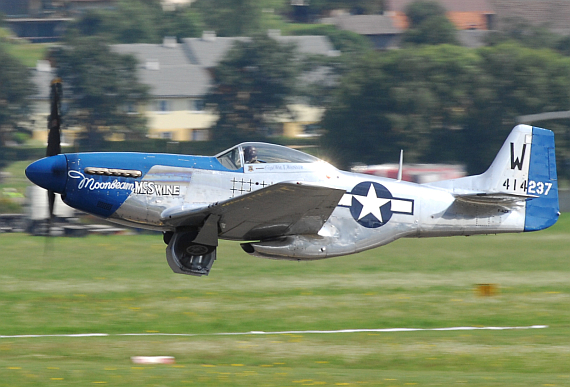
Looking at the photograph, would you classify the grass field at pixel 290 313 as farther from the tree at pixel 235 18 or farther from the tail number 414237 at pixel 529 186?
the tree at pixel 235 18

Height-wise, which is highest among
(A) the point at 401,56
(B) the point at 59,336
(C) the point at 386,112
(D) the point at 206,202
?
(A) the point at 401,56

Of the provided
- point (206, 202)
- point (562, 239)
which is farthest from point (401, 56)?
point (206, 202)

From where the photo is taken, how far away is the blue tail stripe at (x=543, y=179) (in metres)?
15.6

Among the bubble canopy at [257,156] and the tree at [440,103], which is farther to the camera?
the tree at [440,103]

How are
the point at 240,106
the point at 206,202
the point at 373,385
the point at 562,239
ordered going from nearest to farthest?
the point at 373,385 → the point at 206,202 → the point at 562,239 → the point at 240,106

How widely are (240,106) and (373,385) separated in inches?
1928

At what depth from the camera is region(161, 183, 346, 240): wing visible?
40.6ft

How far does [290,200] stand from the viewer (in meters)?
12.7

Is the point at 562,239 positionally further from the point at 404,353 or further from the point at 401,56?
the point at 401,56

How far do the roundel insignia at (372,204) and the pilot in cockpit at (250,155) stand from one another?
176 centimetres

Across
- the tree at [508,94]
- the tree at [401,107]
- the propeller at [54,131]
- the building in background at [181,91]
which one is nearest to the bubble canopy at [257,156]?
the propeller at [54,131]

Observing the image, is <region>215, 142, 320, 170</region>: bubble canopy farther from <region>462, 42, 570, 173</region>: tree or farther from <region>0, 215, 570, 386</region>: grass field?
<region>462, 42, 570, 173</region>: tree

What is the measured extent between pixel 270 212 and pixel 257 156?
1155 millimetres

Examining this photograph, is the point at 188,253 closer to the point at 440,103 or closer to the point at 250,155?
the point at 250,155
